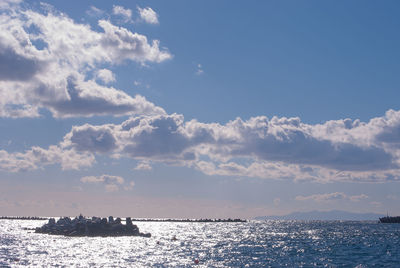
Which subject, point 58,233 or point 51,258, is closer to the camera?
point 51,258

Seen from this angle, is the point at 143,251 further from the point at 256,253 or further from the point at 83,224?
the point at 83,224

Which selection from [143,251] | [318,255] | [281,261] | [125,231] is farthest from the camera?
[125,231]

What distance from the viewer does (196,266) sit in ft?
204

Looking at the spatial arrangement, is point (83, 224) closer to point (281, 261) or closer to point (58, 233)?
point (58, 233)

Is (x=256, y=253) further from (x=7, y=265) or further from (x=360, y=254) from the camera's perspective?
(x=7, y=265)

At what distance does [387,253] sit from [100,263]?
49015mm

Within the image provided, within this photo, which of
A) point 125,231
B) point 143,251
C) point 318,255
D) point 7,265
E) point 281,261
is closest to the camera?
point 7,265

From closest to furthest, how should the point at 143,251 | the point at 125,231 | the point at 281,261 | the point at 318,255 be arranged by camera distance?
the point at 281,261 → the point at 318,255 → the point at 143,251 → the point at 125,231

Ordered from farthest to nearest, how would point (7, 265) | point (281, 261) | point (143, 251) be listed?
point (143, 251) → point (281, 261) → point (7, 265)

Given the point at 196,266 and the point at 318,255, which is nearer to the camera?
the point at 196,266

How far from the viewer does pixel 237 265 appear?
6341cm

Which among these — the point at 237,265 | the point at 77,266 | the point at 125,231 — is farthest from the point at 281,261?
the point at 125,231

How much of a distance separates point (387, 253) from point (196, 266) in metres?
37.0

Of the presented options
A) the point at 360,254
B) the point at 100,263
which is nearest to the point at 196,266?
the point at 100,263
